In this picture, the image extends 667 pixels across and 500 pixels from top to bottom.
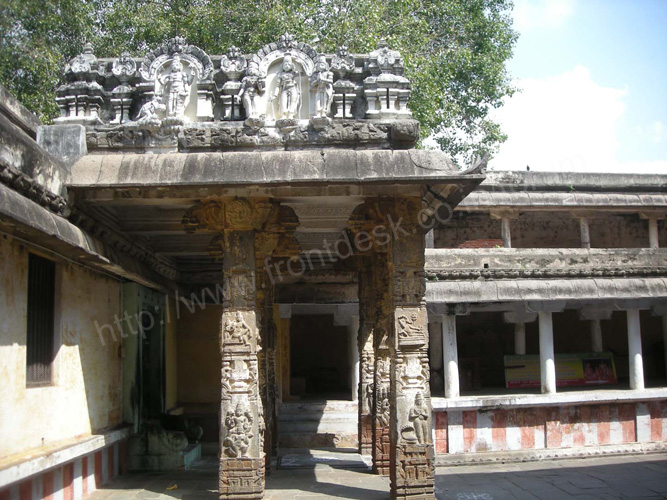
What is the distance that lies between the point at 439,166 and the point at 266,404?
4.03 m

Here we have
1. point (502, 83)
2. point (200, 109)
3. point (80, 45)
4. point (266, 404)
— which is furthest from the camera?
point (502, 83)

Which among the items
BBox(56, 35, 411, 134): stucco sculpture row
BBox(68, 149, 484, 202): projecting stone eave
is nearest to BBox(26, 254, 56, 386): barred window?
BBox(68, 149, 484, 202): projecting stone eave

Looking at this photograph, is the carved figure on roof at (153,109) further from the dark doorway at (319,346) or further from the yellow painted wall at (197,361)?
the dark doorway at (319,346)

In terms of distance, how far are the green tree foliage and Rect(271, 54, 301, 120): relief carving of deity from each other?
28.3 ft

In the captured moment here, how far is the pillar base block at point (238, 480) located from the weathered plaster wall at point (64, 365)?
1.72 metres

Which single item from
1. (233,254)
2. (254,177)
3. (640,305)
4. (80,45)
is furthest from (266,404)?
(80,45)

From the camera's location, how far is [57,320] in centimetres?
680

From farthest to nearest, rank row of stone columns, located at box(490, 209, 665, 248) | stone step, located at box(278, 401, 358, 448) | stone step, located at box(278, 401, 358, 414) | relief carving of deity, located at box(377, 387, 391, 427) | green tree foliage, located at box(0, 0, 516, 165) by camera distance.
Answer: green tree foliage, located at box(0, 0, 516, 165) < stone step, located at box(278, 401, 358, 414) < stone step, located at box(278, 401, 358, 448) < row of stone columns, located at box(490, 209, 665, 248) < relief carving of deity, located at box(377, 387, 391, 427)

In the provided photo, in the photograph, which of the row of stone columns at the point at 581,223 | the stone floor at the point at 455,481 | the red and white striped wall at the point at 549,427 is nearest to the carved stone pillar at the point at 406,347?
the stone floor at the point at 455,481

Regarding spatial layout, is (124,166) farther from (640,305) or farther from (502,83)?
(502,83)

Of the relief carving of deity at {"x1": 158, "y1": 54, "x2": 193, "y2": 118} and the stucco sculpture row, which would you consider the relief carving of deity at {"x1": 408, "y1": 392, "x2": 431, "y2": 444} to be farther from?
the relief carving of deity at {"x1": 158, "y1": 54, "x2": 193, "y2": 118}

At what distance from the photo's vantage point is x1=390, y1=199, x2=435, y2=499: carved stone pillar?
20.9 feet

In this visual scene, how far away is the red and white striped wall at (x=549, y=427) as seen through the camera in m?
10.5

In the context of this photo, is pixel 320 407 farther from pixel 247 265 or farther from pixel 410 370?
pixel 247 265
